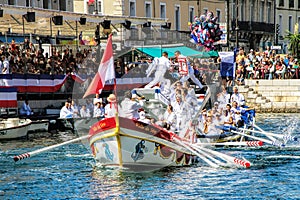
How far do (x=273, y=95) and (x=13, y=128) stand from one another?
20.3 m

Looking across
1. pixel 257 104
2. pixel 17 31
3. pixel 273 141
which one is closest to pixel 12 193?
pixel 273 141

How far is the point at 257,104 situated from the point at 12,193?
29.3 meters

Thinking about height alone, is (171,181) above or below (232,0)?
below

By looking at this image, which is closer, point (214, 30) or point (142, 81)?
point (142, 81)

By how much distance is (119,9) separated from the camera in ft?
201

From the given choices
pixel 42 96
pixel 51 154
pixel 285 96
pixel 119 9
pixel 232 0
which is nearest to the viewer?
pixel 51 154

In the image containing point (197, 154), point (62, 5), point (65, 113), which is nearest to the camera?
point (197, 154)

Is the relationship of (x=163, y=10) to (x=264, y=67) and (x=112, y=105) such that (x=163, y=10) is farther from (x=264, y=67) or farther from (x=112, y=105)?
(x=112, y=105)

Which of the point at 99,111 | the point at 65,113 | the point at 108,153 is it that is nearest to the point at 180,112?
the point at 99,111

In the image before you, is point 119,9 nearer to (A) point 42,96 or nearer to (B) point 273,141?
(A) point 42,96

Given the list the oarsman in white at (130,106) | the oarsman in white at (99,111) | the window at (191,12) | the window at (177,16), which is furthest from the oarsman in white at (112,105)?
the window at (191,12)

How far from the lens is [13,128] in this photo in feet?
110

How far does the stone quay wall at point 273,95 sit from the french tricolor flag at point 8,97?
53.1 ft

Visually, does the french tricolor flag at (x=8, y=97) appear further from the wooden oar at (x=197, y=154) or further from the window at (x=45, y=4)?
the window at (x=45, y=4)
